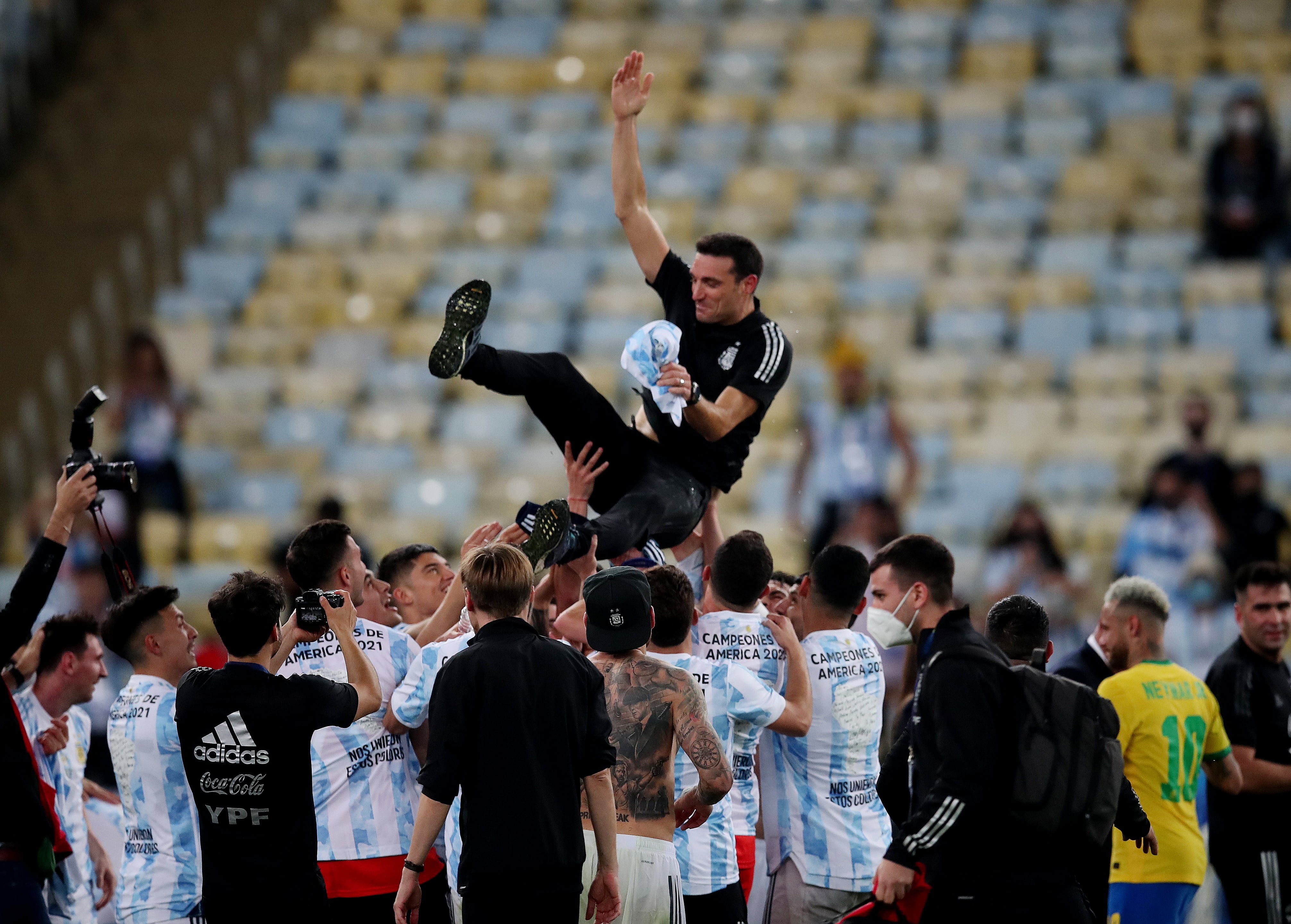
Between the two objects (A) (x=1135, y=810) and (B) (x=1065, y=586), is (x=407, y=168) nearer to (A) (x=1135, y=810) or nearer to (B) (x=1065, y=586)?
(B) (x=1065, y=586)

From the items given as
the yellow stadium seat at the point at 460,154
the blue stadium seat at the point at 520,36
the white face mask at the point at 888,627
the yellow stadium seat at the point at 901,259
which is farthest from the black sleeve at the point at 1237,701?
the blue stadium seat at the point at 520,36

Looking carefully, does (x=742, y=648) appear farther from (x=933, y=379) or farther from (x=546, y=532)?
(x=933, y=379)

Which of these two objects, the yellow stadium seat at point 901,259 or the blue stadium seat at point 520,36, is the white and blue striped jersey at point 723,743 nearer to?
the yellow stadium seat at point 901,259

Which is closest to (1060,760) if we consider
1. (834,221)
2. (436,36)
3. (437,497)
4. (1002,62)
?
(437,497)

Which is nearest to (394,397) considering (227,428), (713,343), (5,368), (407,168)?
(227,428)

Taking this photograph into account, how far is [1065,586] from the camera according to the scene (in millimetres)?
11312

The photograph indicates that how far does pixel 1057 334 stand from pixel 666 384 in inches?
329

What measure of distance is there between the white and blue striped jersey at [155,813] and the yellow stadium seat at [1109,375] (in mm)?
9388

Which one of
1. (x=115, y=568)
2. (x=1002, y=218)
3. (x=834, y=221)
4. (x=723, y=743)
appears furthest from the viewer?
(x=834, y=221)

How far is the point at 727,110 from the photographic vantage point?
54.8 feet

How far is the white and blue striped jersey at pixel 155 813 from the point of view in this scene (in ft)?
19.0

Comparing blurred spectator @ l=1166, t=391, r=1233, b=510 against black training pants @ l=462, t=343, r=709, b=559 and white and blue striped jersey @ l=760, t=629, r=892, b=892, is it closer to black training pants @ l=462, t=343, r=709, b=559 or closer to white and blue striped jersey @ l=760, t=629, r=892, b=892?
black training pants @ l=462, t=343, r=709, b=559

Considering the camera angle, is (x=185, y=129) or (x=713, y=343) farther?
(x=185, y=129)

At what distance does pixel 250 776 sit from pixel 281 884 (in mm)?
368
